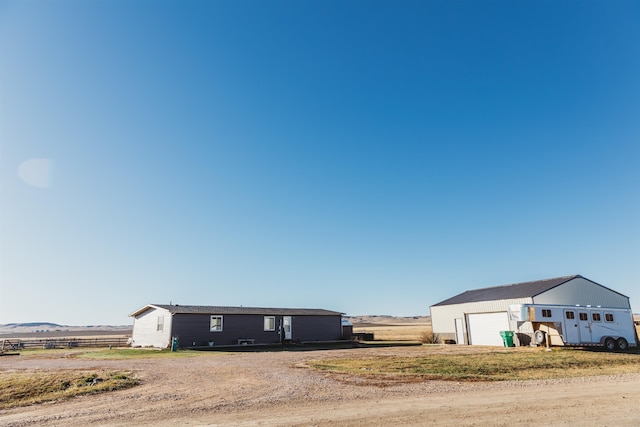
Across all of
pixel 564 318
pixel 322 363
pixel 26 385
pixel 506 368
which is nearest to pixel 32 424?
pixel 26 385

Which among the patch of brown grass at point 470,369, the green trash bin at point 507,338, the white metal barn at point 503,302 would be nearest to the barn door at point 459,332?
the white metal barn at point 503,302

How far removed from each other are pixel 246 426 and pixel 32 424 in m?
4.44

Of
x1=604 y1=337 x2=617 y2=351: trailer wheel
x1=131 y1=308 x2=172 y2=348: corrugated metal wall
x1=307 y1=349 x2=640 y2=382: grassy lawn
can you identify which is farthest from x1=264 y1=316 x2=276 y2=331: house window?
x1=604 y1=337 x2=617 y2=351: trailer wheel

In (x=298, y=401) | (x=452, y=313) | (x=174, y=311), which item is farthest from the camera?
(x=452, y=313)

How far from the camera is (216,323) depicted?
113ft

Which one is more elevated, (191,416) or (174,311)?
(174,311)

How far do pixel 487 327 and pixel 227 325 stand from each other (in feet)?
70.4

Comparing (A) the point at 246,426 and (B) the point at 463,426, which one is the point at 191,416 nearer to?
(A) the point at 246,426

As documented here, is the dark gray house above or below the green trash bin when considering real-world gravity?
above

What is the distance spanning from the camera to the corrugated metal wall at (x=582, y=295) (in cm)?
3253

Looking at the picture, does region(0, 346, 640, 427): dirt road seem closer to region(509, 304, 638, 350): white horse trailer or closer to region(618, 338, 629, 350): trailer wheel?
region(509, 304, 638, 350): white horse trailer

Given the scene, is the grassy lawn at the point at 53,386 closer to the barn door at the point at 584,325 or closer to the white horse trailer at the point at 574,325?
the white horse trailer at the point at 574,325

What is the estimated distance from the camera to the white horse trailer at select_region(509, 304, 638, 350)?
2800 centimetres

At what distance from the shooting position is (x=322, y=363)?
1966cm
